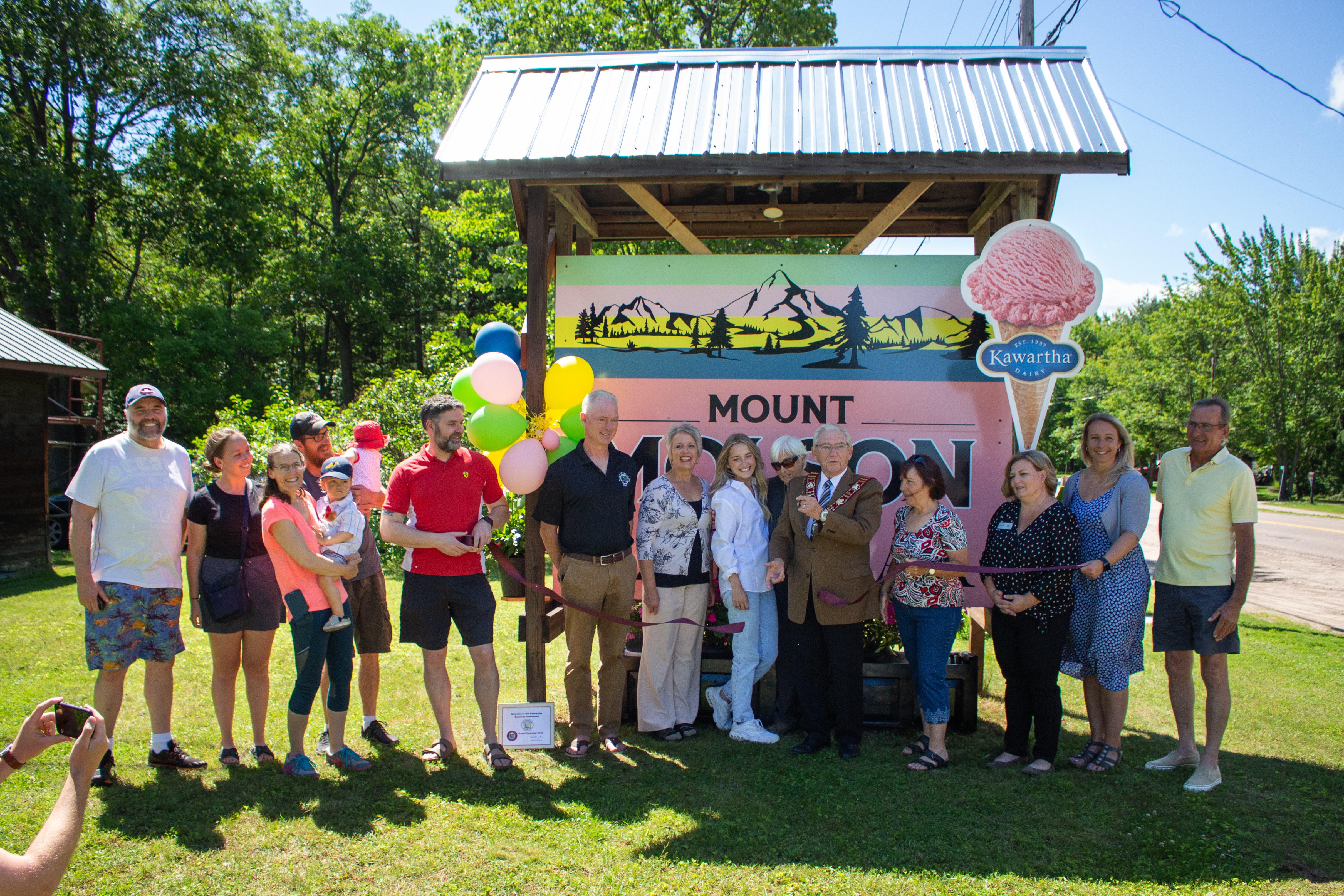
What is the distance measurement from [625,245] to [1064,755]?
12001mm

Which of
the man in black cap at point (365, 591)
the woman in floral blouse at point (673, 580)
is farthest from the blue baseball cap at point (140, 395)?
the woman in floral blouse at point (673, 580)

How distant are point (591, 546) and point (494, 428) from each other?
32.8 inches

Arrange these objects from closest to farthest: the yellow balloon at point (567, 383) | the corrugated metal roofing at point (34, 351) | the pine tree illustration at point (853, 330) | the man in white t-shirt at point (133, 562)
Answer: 1. the man in white t-shirt at point (133, 562)
2. the yellow balloon at point (567, 383)
3. the pine tree illustration at point (853, 330)
4. the corrugated metal roofing at point (34, 351)

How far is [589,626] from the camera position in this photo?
4.34 m

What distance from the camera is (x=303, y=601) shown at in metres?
3.80

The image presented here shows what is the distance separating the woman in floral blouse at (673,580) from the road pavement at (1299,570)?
3026 mm

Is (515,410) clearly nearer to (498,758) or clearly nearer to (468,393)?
(468,393)

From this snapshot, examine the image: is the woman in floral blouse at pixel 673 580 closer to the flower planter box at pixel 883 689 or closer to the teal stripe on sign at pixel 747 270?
the flower planter box at pixel 883 689

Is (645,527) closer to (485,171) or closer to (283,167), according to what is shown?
(485,171)

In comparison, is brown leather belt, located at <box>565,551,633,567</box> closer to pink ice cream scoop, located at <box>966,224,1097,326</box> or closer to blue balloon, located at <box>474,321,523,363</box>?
blue balloon, located at <box>474,321,523,363</box>

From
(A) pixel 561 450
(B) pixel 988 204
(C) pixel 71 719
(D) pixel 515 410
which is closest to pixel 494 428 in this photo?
(D) pixel 515 410

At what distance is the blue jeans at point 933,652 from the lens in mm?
4062

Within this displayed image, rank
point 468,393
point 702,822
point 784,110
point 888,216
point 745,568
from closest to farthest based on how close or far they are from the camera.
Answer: point 702,822
point 745,568
point 468,393
point 784,110
point 888,216

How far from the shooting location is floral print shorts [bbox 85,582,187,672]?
3.73 meters
